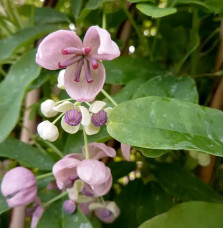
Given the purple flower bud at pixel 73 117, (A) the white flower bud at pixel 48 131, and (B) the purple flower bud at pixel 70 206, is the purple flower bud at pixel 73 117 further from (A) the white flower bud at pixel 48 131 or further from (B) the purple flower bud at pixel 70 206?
(B) the purple flower bud at pixel 70 206

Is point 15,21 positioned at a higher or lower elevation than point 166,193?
higher

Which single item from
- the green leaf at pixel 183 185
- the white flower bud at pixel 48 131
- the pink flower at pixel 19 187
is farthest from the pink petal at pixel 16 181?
the green leaf at pixel 183 185

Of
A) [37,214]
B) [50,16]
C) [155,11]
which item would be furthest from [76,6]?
[37,214]

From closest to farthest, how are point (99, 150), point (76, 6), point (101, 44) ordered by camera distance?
point (101, 44) < point (99, 150) < point (76, 6)

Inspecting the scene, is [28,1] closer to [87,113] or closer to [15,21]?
[15,21]

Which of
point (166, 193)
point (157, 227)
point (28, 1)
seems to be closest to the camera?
point (157, 227)

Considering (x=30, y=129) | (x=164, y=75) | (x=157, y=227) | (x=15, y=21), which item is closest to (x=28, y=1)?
(x=15, y=21)

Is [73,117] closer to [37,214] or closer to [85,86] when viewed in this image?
[85,86]
